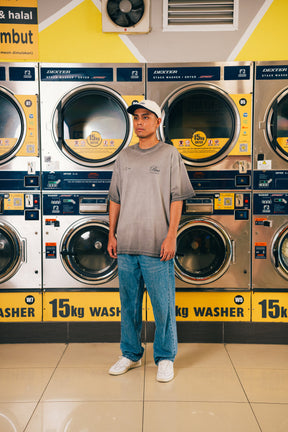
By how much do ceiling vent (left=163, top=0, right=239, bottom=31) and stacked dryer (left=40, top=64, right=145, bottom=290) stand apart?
429mm

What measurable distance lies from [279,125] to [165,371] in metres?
1.96

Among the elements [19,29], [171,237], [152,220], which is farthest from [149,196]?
[19,29]

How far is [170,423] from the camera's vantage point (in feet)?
6.45

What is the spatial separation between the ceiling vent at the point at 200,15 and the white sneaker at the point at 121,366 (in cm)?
240

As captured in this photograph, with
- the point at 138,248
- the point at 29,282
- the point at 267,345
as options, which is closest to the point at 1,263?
the point at 29,282

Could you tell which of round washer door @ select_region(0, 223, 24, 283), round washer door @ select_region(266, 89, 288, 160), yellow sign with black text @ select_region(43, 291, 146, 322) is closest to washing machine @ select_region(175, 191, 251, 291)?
round washer door @ select_region(266, 89, 288, 160)

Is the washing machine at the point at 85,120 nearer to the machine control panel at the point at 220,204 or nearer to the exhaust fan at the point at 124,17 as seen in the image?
the exhaust fan at the point at 124,17

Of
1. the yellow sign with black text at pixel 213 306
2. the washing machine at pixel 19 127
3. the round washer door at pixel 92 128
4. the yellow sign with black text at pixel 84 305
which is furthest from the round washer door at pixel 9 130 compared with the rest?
the yellow sign with black text at pixel 213 306

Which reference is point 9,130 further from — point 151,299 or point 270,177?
point 270,177

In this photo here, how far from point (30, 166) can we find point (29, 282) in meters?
0.90

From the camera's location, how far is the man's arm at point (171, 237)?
7.63 feet

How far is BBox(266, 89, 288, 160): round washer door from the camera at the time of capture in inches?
113

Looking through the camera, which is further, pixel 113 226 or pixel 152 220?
pixel 113 226

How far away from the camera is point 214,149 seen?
295 cm
